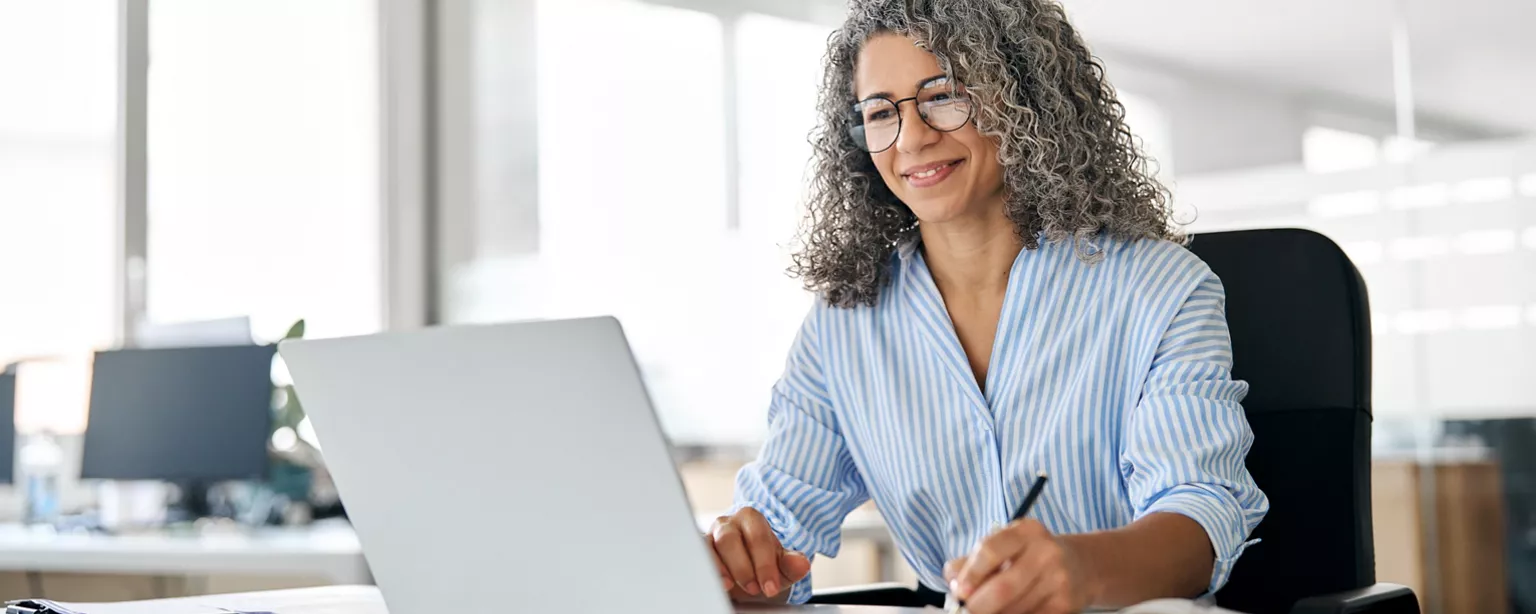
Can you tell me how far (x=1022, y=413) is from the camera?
132 centimetres

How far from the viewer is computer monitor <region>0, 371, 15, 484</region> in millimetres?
3203

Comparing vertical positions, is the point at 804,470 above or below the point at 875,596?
above

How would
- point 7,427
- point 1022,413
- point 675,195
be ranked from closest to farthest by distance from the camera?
point 1022,413, point 7,427, point 675,195

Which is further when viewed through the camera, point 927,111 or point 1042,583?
point 927,111

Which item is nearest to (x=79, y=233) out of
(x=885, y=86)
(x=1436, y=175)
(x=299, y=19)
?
(x=299, y=19)

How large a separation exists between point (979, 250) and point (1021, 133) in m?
0.13

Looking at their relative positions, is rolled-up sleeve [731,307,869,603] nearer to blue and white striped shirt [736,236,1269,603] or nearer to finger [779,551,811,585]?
blue and white striped shirt [736,236,1269,603]

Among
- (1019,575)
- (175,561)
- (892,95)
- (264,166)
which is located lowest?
(175,561)

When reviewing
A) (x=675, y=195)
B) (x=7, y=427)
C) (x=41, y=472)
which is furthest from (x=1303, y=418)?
(x=41, y=472)

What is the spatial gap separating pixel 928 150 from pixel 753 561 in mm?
437

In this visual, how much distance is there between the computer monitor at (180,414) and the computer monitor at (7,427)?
0.99 feet

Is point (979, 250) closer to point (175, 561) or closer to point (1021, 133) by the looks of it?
point (1021, 133)

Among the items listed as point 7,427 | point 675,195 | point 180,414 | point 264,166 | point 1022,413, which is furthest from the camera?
point 264,166

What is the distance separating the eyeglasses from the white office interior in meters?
1.32
